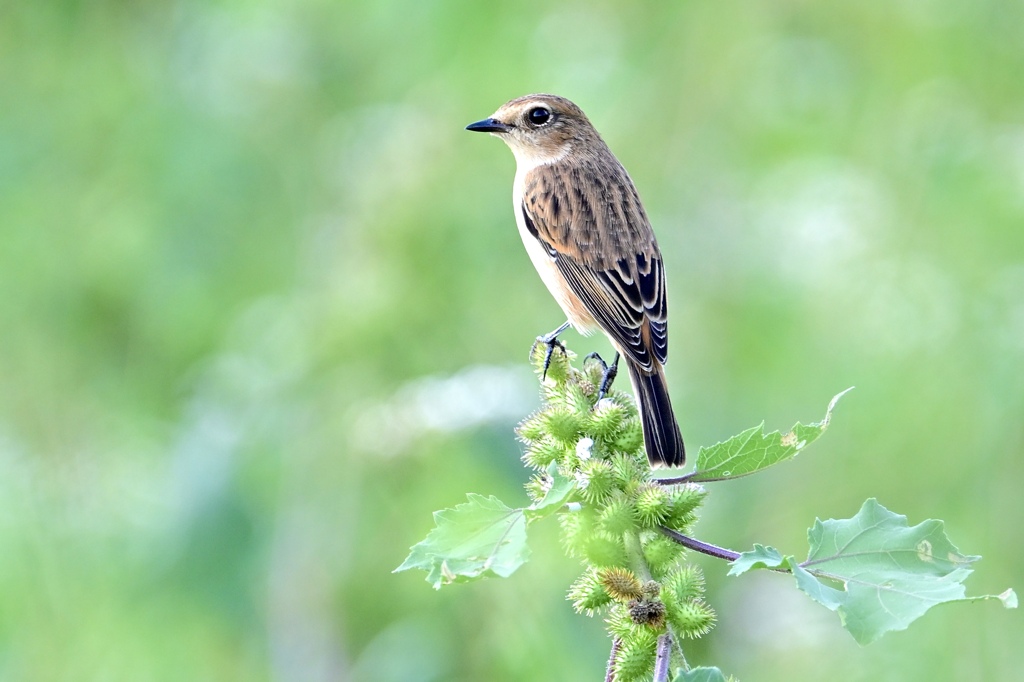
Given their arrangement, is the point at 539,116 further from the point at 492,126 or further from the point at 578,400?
the point at 578,400

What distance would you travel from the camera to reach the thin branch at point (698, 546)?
2.06 metres

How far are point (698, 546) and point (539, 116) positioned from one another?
3.80m

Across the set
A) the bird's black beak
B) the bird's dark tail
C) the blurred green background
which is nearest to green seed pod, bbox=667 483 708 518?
the bird's dark tail

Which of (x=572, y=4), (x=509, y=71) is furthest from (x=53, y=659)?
(x=572, y=4)

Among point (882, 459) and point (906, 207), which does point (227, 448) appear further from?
point (906, 207)

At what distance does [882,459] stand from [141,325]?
4.60m

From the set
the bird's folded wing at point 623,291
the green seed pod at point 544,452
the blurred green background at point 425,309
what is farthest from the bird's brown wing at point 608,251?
the green seed pod at point 544,452

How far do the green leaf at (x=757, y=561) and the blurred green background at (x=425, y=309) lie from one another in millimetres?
2293

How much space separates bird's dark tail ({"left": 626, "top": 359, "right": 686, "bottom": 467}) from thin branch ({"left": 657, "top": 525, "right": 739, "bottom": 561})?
30.4 inches

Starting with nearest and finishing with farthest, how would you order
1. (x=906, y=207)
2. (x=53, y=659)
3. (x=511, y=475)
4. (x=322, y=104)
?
(x=53, y=659), (x=511, y=475), (x=906, y=207), (x=322, y=104)

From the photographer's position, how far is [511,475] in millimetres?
5258

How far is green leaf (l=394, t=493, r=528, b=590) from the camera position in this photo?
1.95 m

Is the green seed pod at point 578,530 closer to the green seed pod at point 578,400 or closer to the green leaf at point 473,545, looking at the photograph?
the green leaf at point 473,545

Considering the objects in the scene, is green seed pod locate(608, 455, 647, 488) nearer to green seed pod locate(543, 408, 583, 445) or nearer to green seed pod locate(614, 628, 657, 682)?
green seed pod locate(543, 408, 583, 445)
